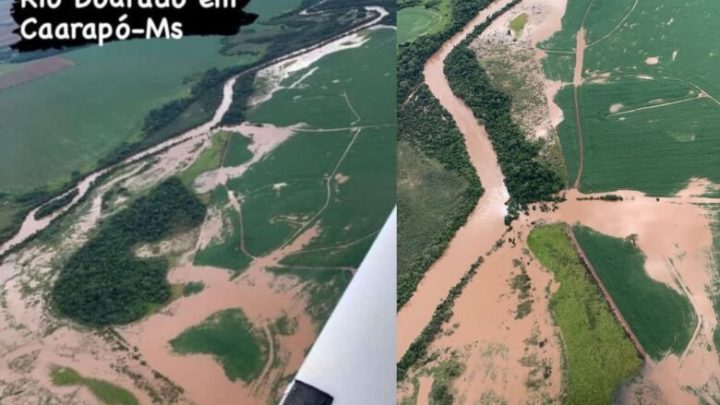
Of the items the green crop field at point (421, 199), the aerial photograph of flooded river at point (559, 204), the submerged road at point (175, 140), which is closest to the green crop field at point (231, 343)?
the aerial photograph of flooded river at point (559, 204)

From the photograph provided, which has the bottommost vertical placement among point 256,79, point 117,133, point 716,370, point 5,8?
point 716,370

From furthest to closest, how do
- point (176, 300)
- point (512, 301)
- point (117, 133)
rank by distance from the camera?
point (117, 133), point (176, 300), point (512, 301)

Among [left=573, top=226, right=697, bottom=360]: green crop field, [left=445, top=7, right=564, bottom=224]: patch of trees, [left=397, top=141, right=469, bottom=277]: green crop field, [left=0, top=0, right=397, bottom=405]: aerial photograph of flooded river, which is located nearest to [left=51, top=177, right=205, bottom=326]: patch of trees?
[left=0, top=0, right=397, bottom=405]: aerial photograph of flooded river

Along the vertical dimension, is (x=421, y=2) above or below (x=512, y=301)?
above

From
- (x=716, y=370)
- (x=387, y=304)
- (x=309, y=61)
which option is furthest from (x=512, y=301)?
(x=309, y=61)

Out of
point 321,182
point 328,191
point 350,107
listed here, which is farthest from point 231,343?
point 350,107

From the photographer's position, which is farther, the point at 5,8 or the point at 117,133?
the point at 5,8

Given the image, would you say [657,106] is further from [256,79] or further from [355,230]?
[256,79]
